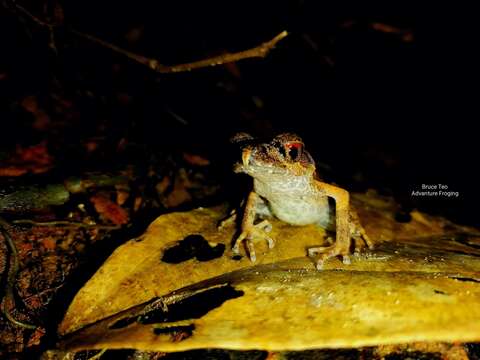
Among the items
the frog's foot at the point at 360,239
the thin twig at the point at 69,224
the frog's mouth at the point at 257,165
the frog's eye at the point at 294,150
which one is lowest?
the frog's foot at the point at 360,239

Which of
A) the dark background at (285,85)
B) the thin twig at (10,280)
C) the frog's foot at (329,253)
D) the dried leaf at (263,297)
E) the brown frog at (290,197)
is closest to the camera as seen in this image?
the dried leaf at (263,297)

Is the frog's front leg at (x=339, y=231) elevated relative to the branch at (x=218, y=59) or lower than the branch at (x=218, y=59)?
lower

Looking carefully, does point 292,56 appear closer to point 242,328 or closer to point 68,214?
point 68,214

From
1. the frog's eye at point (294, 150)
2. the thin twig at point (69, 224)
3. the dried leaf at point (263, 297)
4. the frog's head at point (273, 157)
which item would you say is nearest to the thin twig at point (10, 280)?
the thin twig at point (69, 224)

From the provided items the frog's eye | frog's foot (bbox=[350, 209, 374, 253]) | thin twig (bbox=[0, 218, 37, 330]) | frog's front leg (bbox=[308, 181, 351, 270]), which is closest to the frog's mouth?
the frog's eye

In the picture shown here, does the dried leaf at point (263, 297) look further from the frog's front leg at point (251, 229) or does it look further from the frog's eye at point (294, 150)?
the frog's eye at point (294, 150)

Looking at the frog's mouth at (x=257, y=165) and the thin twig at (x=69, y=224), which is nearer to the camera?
the frog's mouth at (x=257, y=165)

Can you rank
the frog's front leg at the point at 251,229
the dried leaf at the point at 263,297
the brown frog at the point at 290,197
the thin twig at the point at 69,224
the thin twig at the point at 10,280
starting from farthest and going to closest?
the thin twig at the point at 69,224, the brown frog at the point at 290,197, the frog's front leg at the point at 251,229, the thin twig at the point at 10,280, the dried leaf at the point at 263,297
